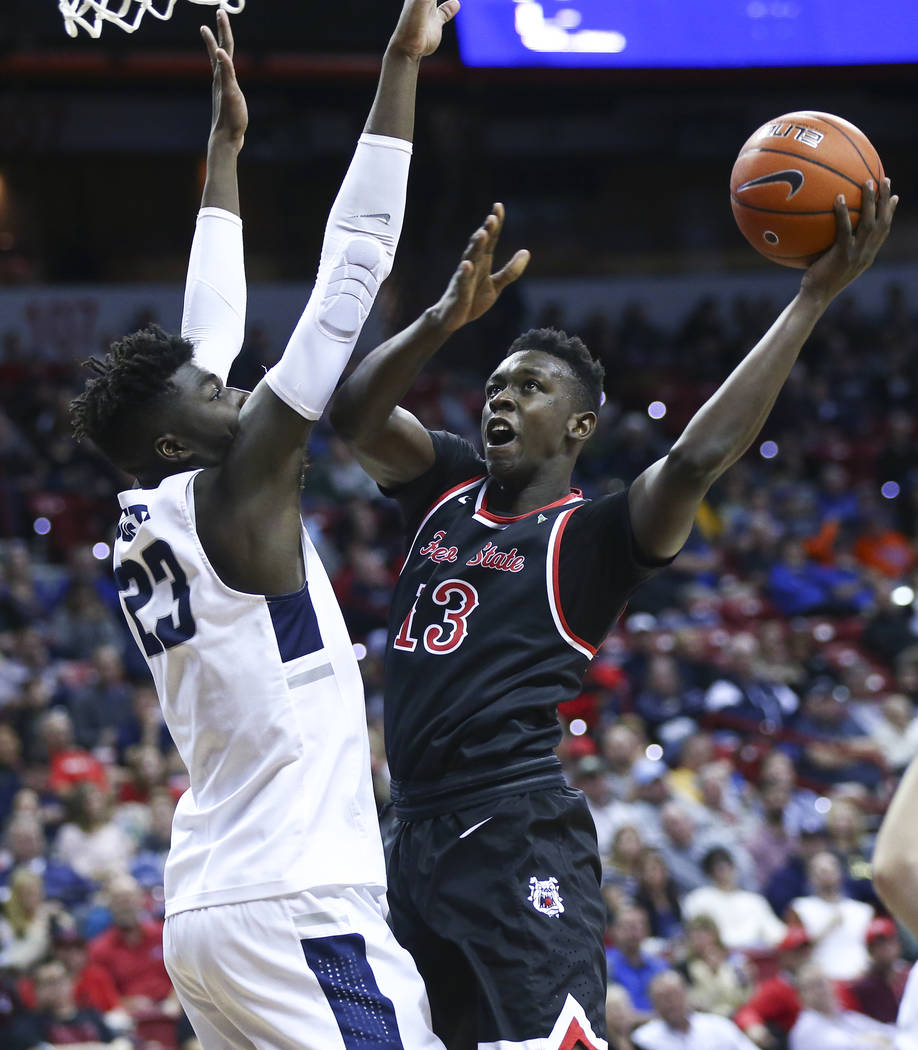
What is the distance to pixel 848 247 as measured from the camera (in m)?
3.39

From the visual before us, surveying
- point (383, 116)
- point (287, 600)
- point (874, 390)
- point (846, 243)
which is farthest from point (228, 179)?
point (874, 390)

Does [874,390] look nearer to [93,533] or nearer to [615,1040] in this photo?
[93,533]

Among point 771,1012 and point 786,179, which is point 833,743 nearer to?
point 771,1012

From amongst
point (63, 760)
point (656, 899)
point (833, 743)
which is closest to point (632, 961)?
point (656, 899)

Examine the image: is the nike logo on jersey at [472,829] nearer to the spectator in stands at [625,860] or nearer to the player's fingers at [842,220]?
the player's fingers at [842,220]

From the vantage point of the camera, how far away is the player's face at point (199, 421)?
321 cm

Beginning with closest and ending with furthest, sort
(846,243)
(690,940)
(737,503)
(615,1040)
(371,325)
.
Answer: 1. (846,243)
2. (615,1040)
3. (690,940)
4. (737,503)
5. (371,325)

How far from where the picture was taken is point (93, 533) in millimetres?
12766

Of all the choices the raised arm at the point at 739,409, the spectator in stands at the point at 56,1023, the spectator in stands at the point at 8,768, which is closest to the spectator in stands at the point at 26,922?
the spectator in stands at the point at 56,1023

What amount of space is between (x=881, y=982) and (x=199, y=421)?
20.5 feet

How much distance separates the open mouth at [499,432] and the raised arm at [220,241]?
669mm

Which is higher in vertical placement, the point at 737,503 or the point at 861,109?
the point at 861,109

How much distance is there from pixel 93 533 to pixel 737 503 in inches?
242

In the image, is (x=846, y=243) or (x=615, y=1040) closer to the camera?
(x=846, y=243)
